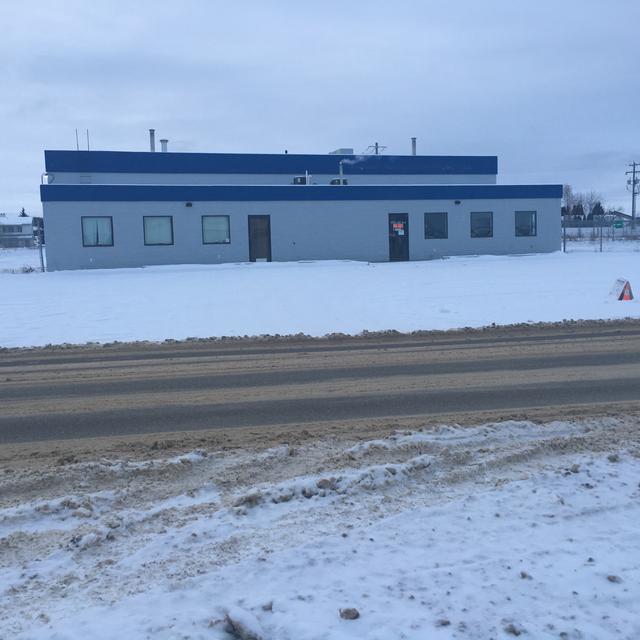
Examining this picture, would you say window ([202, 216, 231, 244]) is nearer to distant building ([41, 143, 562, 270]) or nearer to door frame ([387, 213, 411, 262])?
distant building ([41, 143, 562, 270])

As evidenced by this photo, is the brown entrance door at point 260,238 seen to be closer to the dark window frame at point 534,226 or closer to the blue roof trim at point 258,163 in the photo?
the blue roof trim at point 258,163

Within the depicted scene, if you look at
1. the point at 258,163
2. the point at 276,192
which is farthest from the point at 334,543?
the point at 258,163

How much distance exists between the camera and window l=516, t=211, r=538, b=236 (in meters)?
41.5

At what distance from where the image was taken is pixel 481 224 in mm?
40781

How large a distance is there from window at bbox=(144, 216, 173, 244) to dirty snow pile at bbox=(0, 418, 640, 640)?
1224 inches

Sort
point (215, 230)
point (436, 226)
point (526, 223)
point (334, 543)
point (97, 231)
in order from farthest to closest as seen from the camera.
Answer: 1. point (526, 223)
2. point (436, 226)
3. point (215, 230)
4. point (97, 231)
5. point (334, 543)


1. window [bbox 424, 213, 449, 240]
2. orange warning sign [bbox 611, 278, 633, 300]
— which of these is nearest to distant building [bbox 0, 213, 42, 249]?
window [bbox 424, 213, 449, 240]

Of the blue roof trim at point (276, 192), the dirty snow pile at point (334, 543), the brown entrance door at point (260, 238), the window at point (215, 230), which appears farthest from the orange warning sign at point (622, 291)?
the window at point (215, 230)

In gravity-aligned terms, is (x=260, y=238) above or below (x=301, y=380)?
above

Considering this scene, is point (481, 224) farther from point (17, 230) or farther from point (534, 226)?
point (17, 230)

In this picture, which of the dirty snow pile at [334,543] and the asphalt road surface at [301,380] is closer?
the dirty snow pile at [334,543]

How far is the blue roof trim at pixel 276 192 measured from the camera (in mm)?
34781

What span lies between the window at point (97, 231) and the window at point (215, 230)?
4.57 meters

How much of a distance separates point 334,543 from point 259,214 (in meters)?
33.8
